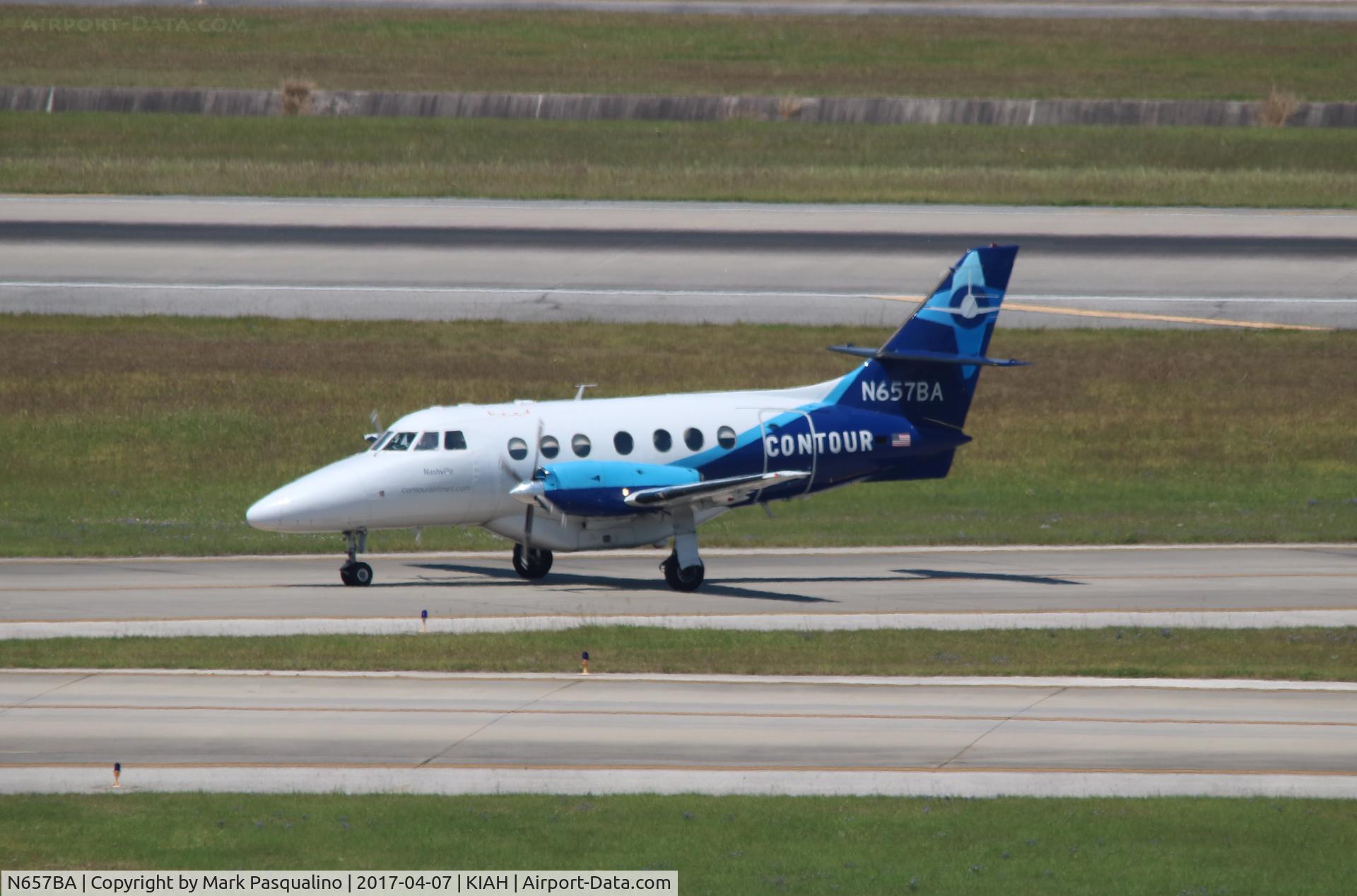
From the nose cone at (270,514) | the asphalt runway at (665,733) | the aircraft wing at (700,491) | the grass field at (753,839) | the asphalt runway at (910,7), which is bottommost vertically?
the grass field at (753,839)

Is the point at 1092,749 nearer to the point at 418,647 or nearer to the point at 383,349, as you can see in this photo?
the point at 418,647

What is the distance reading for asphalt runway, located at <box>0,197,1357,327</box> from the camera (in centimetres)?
5250

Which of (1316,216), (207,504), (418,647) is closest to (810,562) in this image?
(418,647)

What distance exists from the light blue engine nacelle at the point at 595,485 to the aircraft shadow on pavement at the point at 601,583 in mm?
1930

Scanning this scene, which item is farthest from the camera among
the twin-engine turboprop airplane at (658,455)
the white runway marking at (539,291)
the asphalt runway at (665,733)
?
the white runway marking at (539,291)

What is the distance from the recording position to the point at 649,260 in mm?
56812

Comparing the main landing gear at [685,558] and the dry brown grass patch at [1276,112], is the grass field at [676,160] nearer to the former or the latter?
the dry brown grass patch at [1276,112]

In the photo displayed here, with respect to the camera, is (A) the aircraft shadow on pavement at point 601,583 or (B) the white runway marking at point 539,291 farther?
(B) the white runway marking at point 539,291

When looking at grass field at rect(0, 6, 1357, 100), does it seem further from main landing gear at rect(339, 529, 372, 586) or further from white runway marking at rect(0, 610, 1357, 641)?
white runway marking at rect(0, 610, 1357, 641)

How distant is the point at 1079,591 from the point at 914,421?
473 cm

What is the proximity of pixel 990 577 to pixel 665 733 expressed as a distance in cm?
1271

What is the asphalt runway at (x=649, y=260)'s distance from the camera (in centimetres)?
5250

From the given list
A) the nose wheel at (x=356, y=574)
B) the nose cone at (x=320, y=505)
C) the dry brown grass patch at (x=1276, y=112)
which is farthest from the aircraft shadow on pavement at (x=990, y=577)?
the dry brown grass patch at (x=1276, y=112)

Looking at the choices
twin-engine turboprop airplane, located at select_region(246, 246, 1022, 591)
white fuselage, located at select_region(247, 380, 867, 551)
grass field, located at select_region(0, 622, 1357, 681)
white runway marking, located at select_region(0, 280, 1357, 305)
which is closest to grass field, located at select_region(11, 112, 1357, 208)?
white runway marking, located at select_region(0, 280, 1357, 305)
